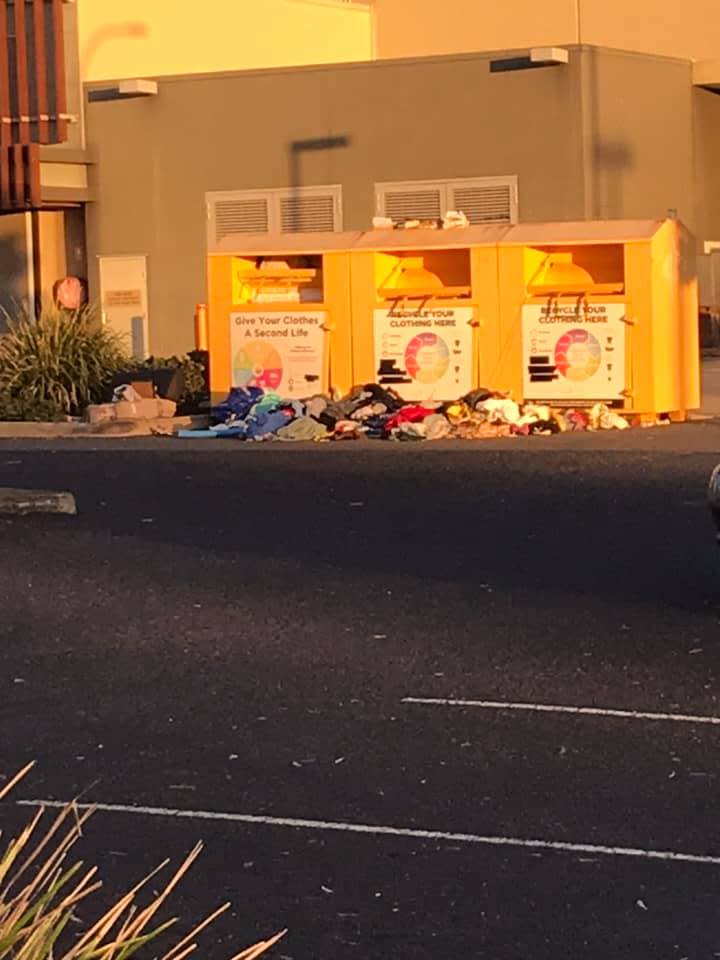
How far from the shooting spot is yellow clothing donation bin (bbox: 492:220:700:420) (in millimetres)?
21625

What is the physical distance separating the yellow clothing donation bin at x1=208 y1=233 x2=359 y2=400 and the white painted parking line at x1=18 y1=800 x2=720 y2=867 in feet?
53.1

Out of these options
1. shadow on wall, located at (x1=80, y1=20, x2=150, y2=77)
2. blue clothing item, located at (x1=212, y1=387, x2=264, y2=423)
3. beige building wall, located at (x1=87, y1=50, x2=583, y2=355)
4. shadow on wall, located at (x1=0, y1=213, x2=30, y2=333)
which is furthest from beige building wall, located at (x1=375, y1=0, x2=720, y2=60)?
blue clothing item, located at (x1=212, y1=387, x2=264, y2=423)

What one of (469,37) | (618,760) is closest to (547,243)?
(618,760)

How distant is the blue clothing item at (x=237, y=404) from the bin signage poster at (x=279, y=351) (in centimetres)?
25

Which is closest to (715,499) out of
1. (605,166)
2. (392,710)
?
(392,710)

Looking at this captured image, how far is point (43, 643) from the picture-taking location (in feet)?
33.3

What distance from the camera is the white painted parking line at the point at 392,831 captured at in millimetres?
6176

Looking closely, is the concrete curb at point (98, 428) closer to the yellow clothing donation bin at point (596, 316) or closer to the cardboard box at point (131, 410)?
the cardboard box at point (131, 410)

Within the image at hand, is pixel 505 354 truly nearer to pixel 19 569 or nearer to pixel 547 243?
pixel 547 243

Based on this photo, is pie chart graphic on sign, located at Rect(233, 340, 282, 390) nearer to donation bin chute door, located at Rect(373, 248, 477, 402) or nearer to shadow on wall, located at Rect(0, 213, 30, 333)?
donation bin chute door, located at Rect(373, 248, 477, 402)

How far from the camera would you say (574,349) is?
21.8m

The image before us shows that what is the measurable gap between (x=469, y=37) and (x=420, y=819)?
38.6m

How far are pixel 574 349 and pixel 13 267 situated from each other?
15.0 meters

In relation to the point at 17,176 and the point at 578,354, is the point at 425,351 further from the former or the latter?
the point at 17,176
